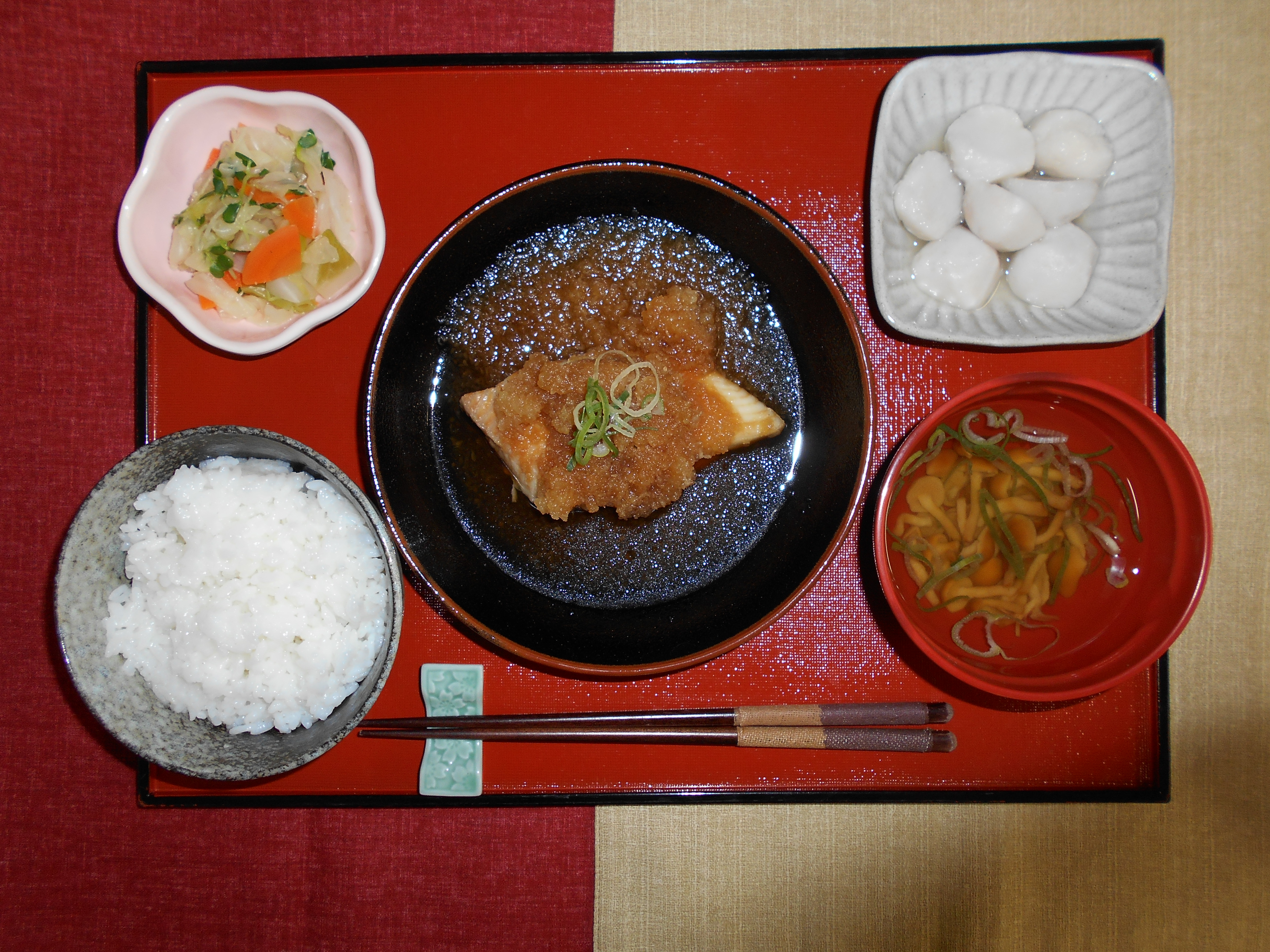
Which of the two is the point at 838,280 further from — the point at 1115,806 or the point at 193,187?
the point at 193,187

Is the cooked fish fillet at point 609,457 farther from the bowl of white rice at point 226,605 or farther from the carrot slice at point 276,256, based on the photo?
the carrot slice at point 276,256

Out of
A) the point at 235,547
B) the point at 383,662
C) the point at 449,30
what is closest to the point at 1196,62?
the point at 449,30

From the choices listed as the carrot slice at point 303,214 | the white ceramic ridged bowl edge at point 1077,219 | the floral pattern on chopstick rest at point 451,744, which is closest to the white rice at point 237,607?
the floral pattern on chopstick rest at point 451,744

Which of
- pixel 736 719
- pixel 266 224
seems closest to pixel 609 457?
pixel 736 719

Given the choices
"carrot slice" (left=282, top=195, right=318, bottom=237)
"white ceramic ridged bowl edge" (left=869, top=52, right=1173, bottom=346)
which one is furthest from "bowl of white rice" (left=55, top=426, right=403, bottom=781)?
"white ceramic ridged bowl edge" (left=869, top=52, right=1173, bottom=346)

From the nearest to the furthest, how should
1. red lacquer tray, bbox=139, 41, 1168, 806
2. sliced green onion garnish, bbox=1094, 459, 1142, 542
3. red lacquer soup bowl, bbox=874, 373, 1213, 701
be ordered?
red lacquer soup bowl, bbox=874, 373, 1213, 701, sliced green onion garnish, bbox=1094, 459, 1142, 542, red lacquer tray, bbox=139, 41, 1168, 806

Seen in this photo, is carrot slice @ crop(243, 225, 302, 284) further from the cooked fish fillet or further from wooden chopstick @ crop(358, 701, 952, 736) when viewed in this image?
wooden chopstick @ crop(358, 701, 952, 736)
